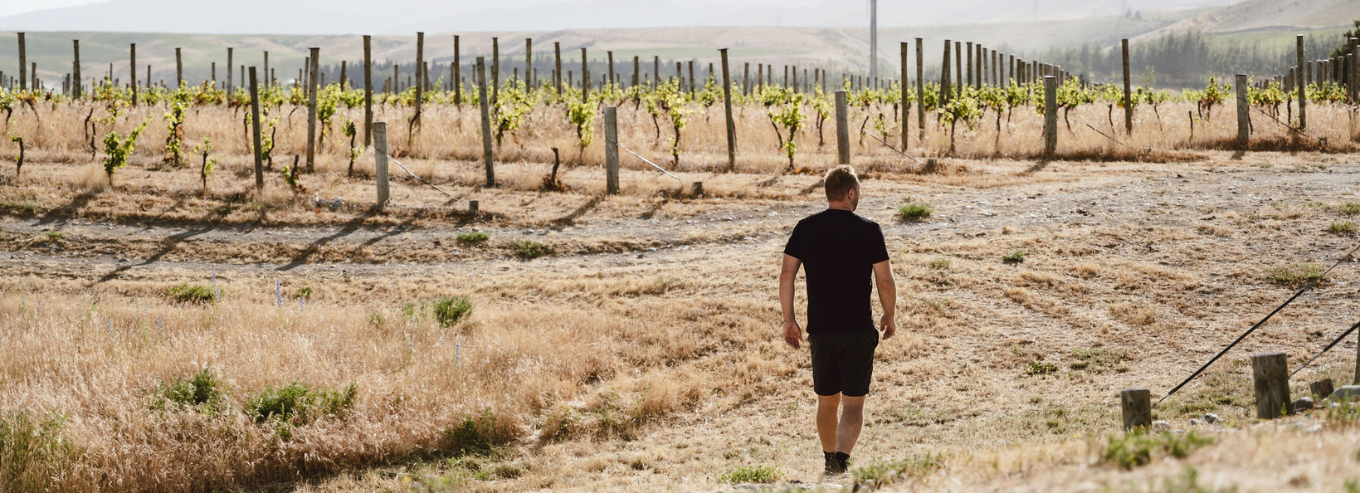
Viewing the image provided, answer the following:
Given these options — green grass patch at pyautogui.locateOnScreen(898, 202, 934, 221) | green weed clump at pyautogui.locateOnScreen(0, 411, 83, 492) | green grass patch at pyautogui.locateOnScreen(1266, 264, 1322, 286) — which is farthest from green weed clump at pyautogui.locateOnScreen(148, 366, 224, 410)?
green grass patch at pyautogui.locateOnScreen(1266, 264, 1322, 286)

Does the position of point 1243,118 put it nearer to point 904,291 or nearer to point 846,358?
point 904,291

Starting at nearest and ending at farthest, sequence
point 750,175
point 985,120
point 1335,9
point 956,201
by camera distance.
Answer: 1. point 956,201
2. point 750,175
3. point 985,120
4. point 1335,9

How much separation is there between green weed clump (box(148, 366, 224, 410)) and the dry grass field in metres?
Result: 0.03

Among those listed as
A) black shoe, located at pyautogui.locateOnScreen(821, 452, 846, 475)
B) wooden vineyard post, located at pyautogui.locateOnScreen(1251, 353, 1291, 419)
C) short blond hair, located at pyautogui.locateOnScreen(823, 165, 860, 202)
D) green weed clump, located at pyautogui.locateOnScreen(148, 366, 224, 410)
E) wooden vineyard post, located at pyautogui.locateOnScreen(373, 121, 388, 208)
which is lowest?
black shoe, located at pyautogui.locateOnScreen(821, 452, 846, 475)

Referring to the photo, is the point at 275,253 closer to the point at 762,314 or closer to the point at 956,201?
the point at 762,314

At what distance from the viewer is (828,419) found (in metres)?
5.58

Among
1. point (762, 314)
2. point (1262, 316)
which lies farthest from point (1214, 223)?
point (762, 314)

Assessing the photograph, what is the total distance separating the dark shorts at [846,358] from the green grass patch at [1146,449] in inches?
58.9

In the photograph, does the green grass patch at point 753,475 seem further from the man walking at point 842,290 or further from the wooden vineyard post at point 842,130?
the wooden vineyard post at point 842,130

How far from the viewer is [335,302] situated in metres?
10.8

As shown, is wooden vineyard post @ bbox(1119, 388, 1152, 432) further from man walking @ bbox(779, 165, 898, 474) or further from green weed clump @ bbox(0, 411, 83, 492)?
green weed clump @ bbox(0, 411, 83, 492)

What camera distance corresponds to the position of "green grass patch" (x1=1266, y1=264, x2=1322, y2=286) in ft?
32.6

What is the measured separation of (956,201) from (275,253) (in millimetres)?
9327

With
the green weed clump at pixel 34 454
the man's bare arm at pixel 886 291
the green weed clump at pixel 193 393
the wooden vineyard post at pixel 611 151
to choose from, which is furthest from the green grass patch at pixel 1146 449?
the wooden vineyard post at pixel 611 151
